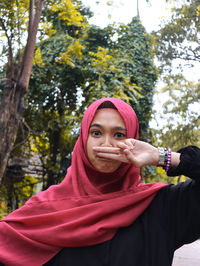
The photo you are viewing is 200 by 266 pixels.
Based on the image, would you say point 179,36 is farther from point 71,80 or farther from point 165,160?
point 165,160

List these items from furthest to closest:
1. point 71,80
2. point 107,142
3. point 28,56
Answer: point 71,80
point 28,56
point 107,142

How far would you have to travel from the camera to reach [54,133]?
959cm

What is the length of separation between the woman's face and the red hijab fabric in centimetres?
3

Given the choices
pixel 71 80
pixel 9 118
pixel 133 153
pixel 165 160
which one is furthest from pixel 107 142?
pixel 71 80

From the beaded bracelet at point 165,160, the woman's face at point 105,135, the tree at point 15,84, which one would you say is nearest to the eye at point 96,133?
the woman's face at point 105,135

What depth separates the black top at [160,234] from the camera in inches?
63.0

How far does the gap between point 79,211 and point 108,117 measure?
1.54 ft

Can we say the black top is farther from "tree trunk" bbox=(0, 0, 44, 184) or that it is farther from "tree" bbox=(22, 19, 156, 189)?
"tree" bbox=(22, 19, 156, 189)

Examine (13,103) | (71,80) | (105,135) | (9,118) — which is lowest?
(105,135)

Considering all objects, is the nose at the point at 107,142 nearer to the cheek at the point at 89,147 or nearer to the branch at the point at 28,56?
the cheek at the point at 89,147

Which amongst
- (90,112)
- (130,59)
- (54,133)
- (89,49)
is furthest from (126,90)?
(90,112)

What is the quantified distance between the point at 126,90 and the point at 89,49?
1796 millimetres

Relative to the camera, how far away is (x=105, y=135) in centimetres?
178

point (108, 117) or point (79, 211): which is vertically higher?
point (108, 117)
